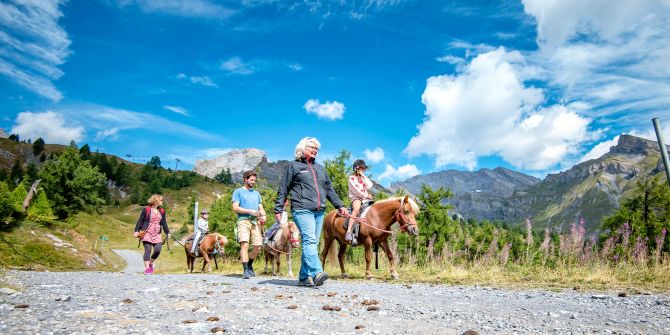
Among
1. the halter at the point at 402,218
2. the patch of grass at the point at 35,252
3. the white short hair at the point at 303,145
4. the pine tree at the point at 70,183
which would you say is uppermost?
the pine tree at the point at 70,183

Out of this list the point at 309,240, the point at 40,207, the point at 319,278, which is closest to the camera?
the point at 319,278

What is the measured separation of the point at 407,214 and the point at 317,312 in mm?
5643

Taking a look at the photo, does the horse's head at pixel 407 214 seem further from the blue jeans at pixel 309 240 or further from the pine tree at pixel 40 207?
the pine tree at pixel 40 207

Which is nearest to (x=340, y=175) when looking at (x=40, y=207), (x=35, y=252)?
(x=35, y=252)

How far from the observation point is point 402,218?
1017 centimetres

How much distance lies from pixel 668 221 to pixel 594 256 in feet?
91.3

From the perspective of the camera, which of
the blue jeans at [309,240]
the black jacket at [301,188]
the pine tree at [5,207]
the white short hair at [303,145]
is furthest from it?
the pine tree at [5,207]

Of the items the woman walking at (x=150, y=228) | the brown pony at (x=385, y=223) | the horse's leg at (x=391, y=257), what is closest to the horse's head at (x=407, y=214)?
the brown pony at (x=385, y=223)

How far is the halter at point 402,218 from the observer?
1004cm

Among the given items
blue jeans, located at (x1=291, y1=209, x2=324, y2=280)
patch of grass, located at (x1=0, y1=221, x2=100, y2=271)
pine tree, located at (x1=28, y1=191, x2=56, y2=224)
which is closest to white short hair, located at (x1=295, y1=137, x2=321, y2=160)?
blue jeans, located at (x1=291, y1=209, x2=324, y2=280)

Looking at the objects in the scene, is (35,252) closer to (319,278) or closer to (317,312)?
(319,278)

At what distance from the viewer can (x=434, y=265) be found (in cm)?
1289

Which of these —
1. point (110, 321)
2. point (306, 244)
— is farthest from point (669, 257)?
point (110, 321)

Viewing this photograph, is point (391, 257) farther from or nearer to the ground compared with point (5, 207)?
nearer to the ground
